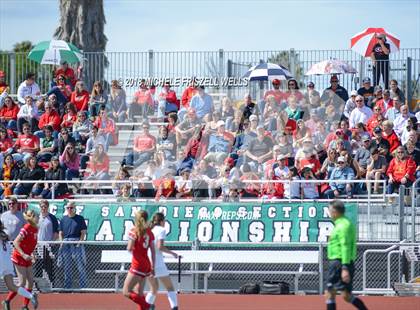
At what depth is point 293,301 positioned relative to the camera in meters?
20.0

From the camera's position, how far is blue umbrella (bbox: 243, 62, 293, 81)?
27.7m

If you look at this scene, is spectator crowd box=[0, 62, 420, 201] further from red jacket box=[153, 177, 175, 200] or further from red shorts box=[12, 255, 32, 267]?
red shorts box=[12, 255, 32, 267]

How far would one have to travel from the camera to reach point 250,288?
21172 millimetres

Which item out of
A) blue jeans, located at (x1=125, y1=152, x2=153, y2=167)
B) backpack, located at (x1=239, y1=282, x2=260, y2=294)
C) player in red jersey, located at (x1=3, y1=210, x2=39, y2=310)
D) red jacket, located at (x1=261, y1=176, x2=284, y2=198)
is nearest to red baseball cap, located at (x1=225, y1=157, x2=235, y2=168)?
red jacket, located at (x1=261, y1=176, x2=284, y2=198)

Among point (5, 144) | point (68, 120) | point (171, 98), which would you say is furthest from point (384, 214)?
point (5, 144)

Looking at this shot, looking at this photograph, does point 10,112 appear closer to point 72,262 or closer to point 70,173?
point 70,173

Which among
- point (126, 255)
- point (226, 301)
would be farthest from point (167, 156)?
point (226, 301)

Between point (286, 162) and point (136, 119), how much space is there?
6.26 meters

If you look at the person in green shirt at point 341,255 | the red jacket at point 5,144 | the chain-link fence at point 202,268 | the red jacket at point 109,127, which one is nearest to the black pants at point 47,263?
the chain-link fence at point 202,268

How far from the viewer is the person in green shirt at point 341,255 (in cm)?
1479

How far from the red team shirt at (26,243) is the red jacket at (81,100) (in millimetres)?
9733

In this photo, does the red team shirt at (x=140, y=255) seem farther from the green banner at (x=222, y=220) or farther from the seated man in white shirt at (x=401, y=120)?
the seated man in white shirt at (x=401, y=120)

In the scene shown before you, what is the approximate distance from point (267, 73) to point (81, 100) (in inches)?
187

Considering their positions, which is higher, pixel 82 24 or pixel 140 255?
pixel 82 24
